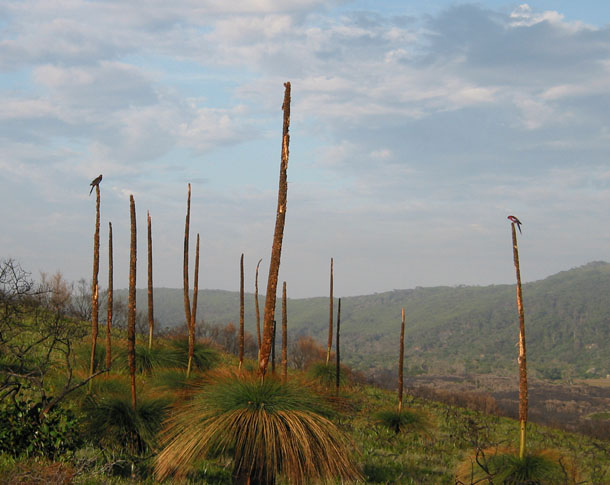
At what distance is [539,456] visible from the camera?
10.6m

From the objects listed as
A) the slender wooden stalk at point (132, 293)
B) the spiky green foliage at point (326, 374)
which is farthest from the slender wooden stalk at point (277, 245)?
the spiky green foliage at point (326, 374)

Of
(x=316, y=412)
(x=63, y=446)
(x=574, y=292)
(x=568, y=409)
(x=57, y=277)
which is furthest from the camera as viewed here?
(x=574, y=292)

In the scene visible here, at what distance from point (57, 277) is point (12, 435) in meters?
53.0

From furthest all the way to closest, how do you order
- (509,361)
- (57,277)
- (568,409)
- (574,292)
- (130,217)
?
(574,292) < (509,361) < (568,409) < (57,277) < (130,217)

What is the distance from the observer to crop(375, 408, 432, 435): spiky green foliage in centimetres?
1769

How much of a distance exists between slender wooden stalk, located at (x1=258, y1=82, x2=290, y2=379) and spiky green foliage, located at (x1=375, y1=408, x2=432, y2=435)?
10.0 m

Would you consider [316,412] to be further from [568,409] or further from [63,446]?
[568,409]

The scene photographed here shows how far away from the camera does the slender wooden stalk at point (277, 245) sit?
8.70m

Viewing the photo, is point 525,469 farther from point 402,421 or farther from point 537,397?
point 537,397

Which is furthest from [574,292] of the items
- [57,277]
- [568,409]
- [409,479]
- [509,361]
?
[409,479]

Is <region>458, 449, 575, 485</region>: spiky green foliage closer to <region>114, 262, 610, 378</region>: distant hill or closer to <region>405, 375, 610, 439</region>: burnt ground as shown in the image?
<region>405, 375, 610, 439</region>: burnt ground

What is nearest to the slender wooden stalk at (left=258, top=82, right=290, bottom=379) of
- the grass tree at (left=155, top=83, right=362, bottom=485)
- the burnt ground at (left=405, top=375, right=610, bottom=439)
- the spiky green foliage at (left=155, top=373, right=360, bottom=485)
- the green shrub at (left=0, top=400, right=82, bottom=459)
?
the grass tree at (left=155, top=83, right=362, bottom=485)

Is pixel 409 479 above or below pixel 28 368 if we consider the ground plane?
below

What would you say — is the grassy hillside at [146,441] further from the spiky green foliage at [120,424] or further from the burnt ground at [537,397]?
the burnt ground at [537,397]
